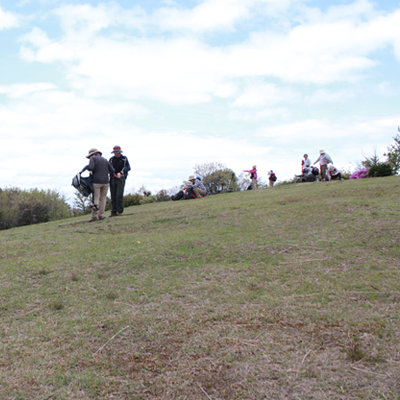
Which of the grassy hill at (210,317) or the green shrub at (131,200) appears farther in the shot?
the green shrub at (131,200)

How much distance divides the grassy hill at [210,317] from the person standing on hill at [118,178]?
6.02 m

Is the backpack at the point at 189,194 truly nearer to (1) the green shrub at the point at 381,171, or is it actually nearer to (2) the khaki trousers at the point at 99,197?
(2) the khaki trousers at the point at 99,197

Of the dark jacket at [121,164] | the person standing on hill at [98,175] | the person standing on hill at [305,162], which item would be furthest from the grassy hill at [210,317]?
the person standing on hill at [305,162]

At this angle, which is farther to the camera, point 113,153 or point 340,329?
point 113,153

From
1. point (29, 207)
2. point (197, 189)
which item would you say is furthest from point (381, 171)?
point (29, 207)

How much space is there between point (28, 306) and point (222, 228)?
14.6ft

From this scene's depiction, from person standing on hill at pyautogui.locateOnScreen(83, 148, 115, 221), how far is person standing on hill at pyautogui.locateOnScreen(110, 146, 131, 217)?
2.87 ft

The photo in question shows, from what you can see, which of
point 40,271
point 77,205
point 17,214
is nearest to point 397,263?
point 40,271

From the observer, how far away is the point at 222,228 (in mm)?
7898

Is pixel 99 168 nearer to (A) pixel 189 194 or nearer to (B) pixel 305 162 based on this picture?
(A) pixel 189 194

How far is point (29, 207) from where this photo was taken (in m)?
26.0

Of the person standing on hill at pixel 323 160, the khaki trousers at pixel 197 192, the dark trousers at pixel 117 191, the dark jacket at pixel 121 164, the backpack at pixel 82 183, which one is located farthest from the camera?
the person standing on hill at pixel 323 160

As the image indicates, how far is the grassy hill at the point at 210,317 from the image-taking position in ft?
8.88

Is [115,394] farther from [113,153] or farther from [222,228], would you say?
[113,153]
